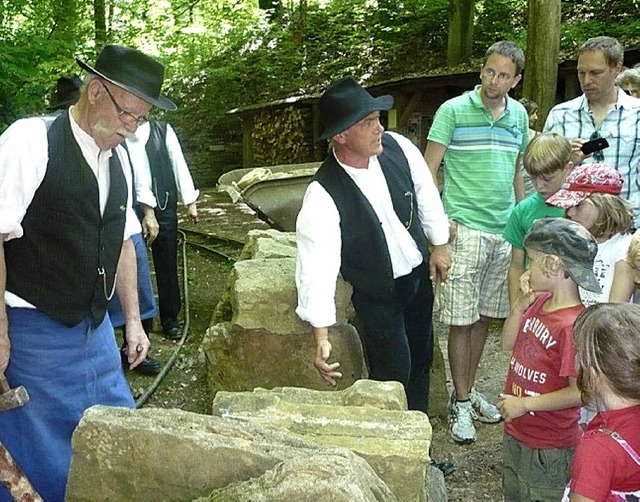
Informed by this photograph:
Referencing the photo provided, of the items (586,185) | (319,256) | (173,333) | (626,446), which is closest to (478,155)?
(586,185)

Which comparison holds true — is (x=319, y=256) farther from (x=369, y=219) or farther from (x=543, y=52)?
(x=543, y=52)

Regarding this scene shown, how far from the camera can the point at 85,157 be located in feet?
8.35

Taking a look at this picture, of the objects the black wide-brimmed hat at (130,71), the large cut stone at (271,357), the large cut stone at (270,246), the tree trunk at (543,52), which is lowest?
the large cut stone at (271,357)

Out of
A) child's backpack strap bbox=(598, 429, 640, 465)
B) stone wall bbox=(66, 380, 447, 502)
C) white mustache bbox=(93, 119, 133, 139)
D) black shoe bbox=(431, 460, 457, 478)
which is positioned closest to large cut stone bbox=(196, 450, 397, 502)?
stone wall bbox=(66, 380, 447, 502)

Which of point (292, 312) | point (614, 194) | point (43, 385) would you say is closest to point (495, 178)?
point (614, 194)

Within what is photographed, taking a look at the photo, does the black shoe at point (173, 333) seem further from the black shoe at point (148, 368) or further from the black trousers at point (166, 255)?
the black shoe at point (148, 368)

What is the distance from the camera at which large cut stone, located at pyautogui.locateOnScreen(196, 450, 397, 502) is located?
62.7 inches

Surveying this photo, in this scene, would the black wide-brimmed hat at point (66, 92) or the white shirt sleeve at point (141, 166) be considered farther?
the white shirt sleeve at point (141, 166)

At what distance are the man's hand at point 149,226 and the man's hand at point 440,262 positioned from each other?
2.26 metres

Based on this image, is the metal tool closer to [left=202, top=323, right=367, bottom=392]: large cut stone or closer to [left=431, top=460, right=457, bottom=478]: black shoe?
[left=202, top=323, right=367, bottom=392]: large cut stone

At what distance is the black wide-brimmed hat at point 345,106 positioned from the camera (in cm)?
303

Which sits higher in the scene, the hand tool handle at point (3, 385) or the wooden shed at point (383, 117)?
the wooden shed at point (383, 117)

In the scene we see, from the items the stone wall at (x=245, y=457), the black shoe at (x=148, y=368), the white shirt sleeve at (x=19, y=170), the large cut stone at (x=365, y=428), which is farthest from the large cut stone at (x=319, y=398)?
the black shoe at (x=148, y=368)

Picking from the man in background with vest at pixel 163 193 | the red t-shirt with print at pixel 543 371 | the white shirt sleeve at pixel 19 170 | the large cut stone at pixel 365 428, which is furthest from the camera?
the man in background with vest at pixel 163 193
